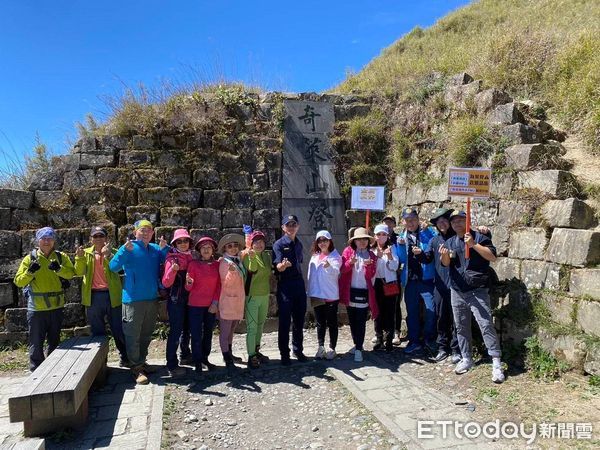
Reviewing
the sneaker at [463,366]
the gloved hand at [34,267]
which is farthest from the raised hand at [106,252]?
the sneaker at [463,366]

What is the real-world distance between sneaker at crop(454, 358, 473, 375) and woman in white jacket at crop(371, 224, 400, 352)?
1.11 metres

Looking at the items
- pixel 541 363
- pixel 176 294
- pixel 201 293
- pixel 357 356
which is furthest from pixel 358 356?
pixel 176 294

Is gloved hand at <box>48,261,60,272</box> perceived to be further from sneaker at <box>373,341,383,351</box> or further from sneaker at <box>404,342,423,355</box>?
sneaker at <box>404,342,423,355</box>

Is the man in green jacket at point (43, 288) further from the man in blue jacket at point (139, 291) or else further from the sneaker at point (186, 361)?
the sneaker at point (186, 361)

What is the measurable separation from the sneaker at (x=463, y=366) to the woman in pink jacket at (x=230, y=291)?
2717 millimetres

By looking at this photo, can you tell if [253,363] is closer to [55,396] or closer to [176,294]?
[176,294]

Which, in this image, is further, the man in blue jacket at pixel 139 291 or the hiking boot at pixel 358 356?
the hiking boot at pixel 358 356

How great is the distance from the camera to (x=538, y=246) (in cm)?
496

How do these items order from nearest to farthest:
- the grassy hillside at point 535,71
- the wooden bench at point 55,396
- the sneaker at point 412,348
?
1. the wooden bench at point 55,396
2. the sneaker at point 412,348
3. the grassy hillside at point 535,71

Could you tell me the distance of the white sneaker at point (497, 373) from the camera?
4.48m

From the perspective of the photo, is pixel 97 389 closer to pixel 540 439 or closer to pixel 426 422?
pixel 426 422

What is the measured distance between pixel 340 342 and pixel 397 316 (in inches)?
39.0

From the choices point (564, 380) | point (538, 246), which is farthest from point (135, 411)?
point (538, 246)

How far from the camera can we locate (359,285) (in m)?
5.57
